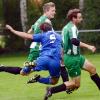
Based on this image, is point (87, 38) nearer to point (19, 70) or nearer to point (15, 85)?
point (15, 85)

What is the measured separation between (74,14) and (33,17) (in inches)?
775

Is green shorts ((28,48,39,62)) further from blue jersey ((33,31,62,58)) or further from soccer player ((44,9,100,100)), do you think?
blue jersey ((33,31,62,58))

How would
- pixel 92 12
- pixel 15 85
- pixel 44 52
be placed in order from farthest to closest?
pixel 92 12
pixel 15 85
pixel 44 52

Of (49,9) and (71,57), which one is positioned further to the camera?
(49,9)

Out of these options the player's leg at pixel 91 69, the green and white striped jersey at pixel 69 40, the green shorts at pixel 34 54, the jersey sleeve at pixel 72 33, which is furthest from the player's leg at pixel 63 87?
the green shorts at pixel 34 54

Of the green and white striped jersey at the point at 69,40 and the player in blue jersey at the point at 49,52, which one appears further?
the green and white striped jersey at the point at 69,40

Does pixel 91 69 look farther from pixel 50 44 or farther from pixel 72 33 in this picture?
pixel 50 44

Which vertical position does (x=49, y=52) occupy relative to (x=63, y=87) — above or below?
above

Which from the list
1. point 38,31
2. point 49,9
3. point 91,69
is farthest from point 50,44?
point 38,31

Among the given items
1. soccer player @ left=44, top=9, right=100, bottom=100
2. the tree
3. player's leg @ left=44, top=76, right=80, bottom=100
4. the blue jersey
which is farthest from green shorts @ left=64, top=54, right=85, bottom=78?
the tree

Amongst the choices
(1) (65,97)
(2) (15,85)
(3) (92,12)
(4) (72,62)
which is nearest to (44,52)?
(4) (72,62)

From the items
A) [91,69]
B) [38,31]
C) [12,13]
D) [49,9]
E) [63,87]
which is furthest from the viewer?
[12,13]

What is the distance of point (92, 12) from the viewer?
28.6 metres

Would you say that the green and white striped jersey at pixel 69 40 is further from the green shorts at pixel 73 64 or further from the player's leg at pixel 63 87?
the player's leg at pixel 63 87
